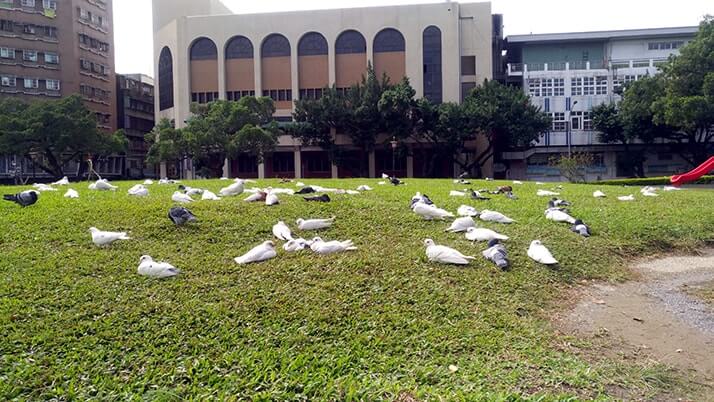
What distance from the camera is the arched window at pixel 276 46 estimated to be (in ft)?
158

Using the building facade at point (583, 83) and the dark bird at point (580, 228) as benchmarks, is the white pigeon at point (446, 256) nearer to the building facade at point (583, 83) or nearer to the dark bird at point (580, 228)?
the dark bird at point (580, 228)

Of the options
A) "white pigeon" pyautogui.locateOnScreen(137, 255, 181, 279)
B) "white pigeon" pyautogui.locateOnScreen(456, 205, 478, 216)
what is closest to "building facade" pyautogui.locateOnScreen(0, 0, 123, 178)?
"white pigeon" pyautogui.locateOnScreen(456, 205, 478, 216)

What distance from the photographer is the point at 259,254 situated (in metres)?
6.30

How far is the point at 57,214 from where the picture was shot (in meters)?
7.94

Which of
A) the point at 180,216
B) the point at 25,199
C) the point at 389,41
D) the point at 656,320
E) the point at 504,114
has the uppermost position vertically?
the point at 389,41

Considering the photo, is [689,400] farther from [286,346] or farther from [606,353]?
[286,346]

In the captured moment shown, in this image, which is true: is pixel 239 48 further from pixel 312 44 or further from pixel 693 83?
pixel 693 83

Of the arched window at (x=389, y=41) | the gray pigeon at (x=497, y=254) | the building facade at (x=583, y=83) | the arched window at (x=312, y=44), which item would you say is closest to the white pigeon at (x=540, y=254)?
the gray pigeon at (x=497, y=254)

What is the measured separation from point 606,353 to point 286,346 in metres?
2.40

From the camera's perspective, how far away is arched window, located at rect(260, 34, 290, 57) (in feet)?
158

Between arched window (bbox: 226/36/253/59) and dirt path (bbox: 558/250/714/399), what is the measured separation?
44734 mm

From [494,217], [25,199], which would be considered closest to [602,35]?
[494,217]

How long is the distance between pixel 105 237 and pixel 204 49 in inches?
1786

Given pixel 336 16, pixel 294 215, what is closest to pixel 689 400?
pixel 294 215
